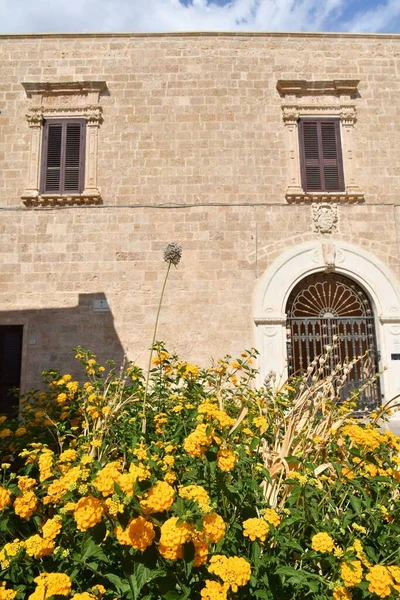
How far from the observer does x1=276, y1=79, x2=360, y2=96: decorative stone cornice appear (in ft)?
28.1

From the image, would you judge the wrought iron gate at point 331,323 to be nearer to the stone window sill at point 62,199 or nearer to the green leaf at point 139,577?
the stone window sill at point 62,199

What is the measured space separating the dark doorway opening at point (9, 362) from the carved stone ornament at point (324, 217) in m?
5.41

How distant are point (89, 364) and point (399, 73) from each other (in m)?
8.20

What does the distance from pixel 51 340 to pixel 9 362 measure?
0.82 m

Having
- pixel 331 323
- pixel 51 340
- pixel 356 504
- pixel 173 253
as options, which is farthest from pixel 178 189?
pixel 356 504

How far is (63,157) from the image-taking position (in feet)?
28.0

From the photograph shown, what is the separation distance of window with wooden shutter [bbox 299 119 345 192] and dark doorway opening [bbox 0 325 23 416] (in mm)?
5668

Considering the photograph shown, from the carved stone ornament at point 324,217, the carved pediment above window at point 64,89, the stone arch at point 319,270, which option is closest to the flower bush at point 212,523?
the stone arch at point 319,270

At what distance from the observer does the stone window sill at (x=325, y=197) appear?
8250 mm

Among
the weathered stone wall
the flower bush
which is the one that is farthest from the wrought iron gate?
the flower bush

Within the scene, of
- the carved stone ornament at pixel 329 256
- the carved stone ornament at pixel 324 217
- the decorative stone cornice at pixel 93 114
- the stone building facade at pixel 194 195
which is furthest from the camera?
the decorative stone cornice at pixel 93 114

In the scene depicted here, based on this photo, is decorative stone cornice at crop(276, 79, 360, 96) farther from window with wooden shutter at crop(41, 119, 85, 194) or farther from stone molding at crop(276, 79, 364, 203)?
window with wooden shutter at crop(41, 119, 85, 194)

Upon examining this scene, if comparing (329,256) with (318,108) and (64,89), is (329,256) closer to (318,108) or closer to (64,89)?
(318,108)

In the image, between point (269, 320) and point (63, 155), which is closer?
point (269, 320)
